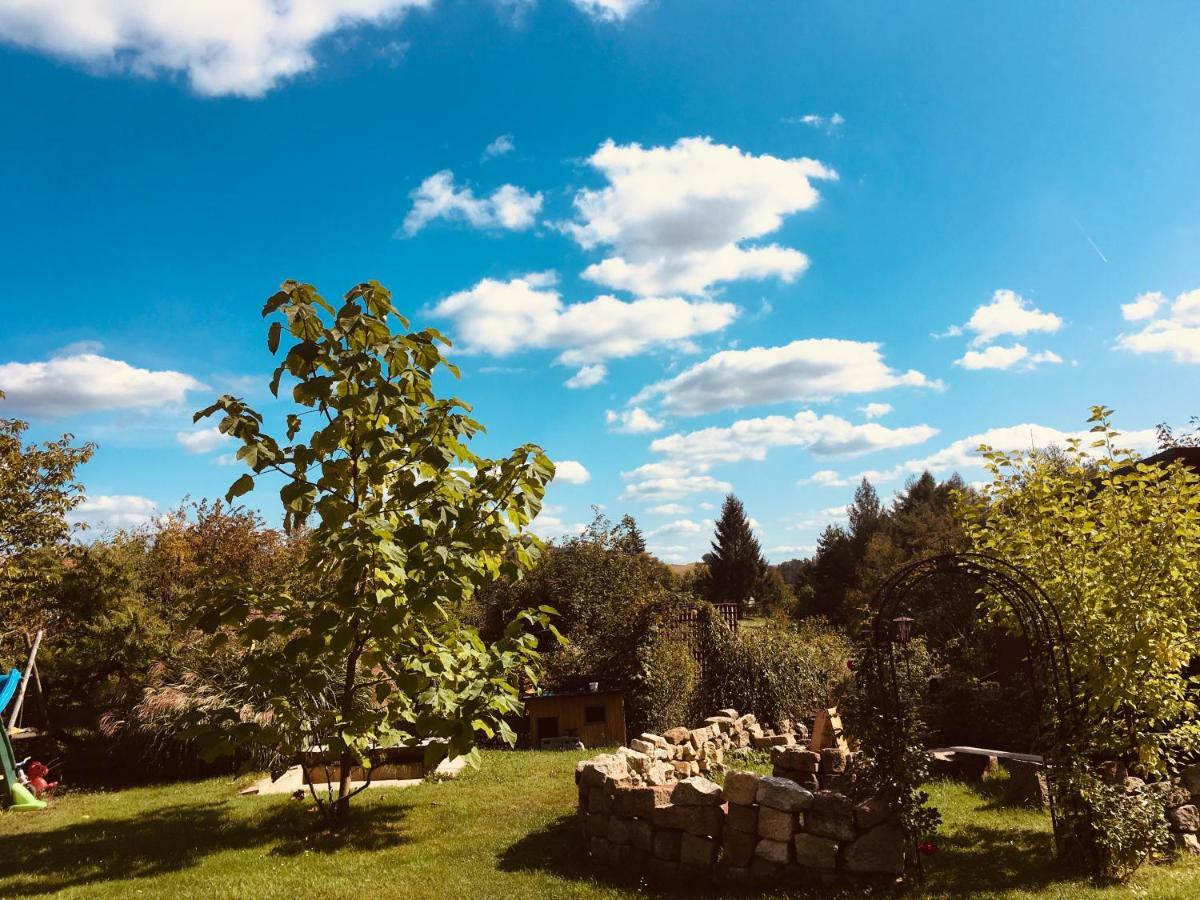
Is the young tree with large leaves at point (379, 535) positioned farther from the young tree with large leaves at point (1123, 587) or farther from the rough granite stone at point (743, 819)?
the young tree with large leaves at point (1123, 587)

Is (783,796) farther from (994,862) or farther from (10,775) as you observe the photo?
(10,775)

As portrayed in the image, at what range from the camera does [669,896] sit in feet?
19.9

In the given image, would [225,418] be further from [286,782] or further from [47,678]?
[47,678]

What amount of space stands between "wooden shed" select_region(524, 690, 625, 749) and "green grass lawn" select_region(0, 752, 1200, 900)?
347 centimetres

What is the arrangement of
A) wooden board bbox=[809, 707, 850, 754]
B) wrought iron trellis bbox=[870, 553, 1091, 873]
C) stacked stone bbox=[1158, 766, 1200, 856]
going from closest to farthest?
wrought iron trellis bbox=[870, 553, 1091, 873]
stacked stone bbox=[1158, 766, 1200, 856]
wooden board bbox=[809, 707, 850, 754]

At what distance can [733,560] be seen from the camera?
53406mm

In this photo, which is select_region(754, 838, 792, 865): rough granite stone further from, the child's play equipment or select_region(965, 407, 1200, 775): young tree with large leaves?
the child's play equipment

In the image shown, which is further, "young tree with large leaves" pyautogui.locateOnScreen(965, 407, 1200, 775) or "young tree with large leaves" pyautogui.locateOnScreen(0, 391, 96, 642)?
"young tree with large leaves" pyautogui.locateOnScreen(0, 391, 96, 642)

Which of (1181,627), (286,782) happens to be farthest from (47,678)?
(1181,627)

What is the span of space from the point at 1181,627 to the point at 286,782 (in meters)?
11.3

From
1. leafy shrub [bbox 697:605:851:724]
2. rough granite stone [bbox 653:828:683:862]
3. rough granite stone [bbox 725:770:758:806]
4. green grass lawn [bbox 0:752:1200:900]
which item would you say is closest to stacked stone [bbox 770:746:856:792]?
green grass lawn [bbox 0:752:1200:900]

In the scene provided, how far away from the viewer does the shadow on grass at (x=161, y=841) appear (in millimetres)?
7000

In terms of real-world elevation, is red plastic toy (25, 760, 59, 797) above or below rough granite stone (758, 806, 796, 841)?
below

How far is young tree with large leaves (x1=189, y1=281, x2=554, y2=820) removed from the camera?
6.11m
